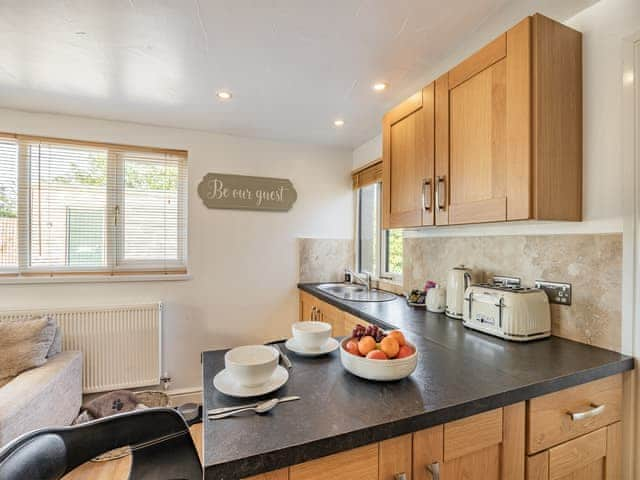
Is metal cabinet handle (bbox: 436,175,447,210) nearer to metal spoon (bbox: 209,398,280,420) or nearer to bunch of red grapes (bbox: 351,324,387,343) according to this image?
bunch of red grapes (bbox: 351,324,387,343)

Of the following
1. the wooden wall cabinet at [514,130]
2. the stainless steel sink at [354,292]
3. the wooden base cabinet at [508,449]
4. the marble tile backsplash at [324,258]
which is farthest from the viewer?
the marble tile backsplash at [324,258]

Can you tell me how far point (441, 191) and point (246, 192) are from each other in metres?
1.81

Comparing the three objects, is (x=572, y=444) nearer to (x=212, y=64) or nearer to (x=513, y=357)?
(x=513, y=357)

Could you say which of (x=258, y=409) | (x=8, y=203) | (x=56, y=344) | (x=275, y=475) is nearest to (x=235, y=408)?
(x=258, y=409)

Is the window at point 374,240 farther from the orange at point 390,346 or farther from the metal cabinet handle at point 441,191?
the orange at point 390,346

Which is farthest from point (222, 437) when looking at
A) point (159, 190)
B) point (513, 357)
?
point (159, 190)

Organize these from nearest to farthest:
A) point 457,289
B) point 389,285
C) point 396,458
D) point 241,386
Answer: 1. point 396,458
2. point 241,386
3. point 457,289
4. point 389,285

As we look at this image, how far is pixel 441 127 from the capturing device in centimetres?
145

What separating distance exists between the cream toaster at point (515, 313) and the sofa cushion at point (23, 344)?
2658 millimetres

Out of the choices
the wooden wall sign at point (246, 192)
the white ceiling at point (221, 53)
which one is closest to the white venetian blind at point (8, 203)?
the white ceiling at point (221, 53)

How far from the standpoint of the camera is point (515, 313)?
4.00ft

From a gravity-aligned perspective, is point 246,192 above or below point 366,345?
above

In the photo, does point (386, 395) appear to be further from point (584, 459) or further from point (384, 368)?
point (584, 459)

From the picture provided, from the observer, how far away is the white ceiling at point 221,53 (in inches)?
49.6
